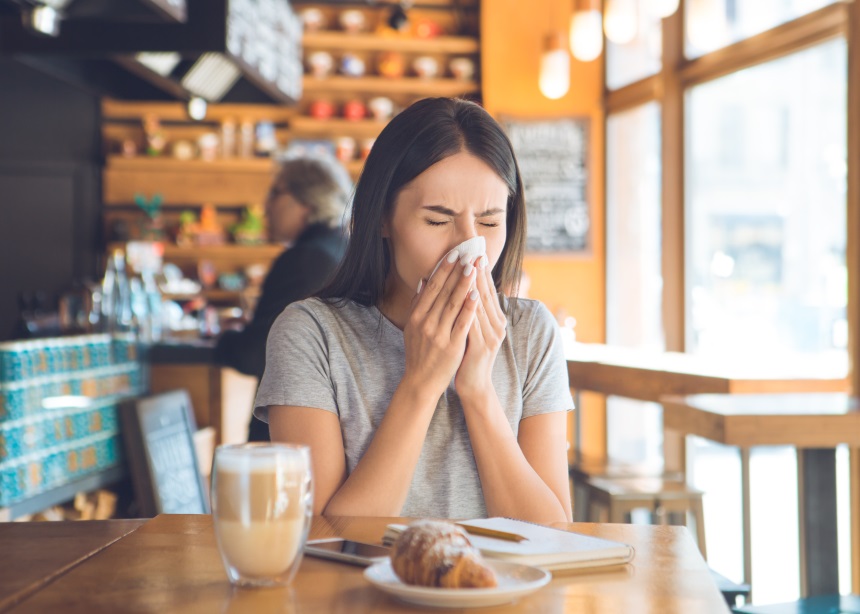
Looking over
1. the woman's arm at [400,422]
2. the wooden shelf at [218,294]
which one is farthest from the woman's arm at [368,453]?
the wooden shelf at [218,294]

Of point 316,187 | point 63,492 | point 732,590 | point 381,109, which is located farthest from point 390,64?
point 732,590

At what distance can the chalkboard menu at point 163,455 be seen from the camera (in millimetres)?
3406

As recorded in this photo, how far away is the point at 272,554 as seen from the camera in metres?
0.92

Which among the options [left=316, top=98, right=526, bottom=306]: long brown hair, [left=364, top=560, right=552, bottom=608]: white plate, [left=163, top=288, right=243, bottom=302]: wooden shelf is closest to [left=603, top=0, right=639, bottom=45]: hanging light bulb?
[left=163, top=288, right=243, bottom=302]: wooden shelf

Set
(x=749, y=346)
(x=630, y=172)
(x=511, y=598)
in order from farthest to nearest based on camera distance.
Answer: (x=630, y=172)
(x=749, y=346)
(x=511, y=598)

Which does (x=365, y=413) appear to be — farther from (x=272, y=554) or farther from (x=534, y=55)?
(x=534, y=55)

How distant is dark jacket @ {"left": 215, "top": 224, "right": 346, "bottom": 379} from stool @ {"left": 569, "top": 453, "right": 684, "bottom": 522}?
1.23 m

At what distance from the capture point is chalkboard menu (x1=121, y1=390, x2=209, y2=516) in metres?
3.41

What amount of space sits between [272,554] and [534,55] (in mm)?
5886

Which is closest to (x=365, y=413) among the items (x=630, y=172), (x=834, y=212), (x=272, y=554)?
(x=272, y=554)

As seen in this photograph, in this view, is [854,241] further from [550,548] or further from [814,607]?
[550,548]

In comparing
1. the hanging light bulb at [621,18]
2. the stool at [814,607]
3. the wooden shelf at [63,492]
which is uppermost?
the hanging light bulb at [621,18]

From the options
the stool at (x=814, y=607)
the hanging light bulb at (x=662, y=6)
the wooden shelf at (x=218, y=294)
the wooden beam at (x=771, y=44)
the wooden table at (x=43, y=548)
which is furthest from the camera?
the wooden shelf at (x=218, y=294)

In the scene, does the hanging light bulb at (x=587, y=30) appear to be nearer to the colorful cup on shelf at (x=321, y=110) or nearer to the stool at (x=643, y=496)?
the colorful cup on shelf at (x=321, y=110)
